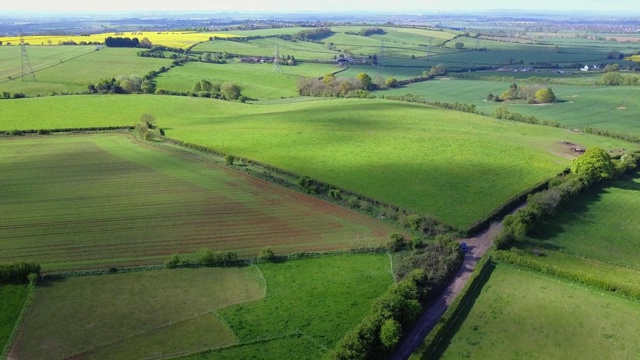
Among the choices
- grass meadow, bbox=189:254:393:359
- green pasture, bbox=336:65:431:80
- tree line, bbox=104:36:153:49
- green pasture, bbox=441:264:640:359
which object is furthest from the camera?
tree line, bbox=104:36:153:49

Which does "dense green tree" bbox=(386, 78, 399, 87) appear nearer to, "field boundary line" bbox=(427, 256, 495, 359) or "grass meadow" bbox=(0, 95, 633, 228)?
"grass meadow" bbox=(0, 95, 633, 228)

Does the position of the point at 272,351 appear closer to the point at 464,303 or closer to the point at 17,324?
the point at 464,303

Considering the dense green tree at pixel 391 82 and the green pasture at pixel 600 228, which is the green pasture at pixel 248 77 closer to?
the dense green tree at pixel 391 82

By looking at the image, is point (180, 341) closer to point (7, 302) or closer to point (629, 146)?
point (7, 302)

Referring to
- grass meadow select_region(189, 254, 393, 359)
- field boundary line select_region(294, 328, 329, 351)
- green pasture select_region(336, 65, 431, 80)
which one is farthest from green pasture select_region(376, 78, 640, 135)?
field boundary line select_region(294, 328, 329, 351)

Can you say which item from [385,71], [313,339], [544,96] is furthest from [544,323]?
[385,71]

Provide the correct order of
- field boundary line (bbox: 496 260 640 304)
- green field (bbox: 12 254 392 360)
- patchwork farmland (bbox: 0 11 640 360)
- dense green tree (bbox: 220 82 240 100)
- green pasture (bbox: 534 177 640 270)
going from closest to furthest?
green field (bbox: 12 254 392 360) → patchwork farmland (bbox: 0 11 640 360) → field boundary line (bbox: 496 260 640 304) → green pasture (bbox: 534 177 640 270) → dense green tree (bbox: 220 82 240 100)
